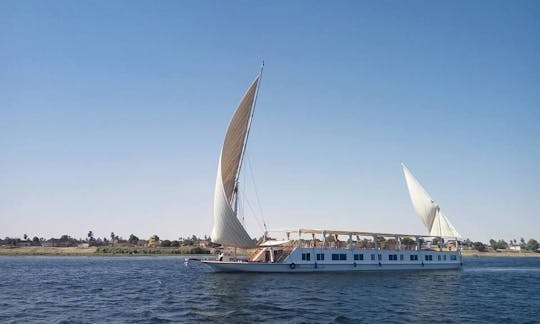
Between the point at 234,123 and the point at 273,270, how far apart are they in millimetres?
19655

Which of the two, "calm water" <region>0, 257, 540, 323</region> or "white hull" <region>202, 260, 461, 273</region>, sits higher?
"white hull" <region>202, 260, 461, 273</region>

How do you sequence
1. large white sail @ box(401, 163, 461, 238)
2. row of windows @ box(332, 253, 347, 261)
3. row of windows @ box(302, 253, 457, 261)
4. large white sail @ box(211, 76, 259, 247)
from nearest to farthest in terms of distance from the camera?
1. large white sail @ box(211, 76, 259, 247)
2. row of windows @ box(302, 253, 457, 261)
3. row of windows @ box(332, 253, 347, 261)
4. large white sail @ box(401, 163, 461, 238)

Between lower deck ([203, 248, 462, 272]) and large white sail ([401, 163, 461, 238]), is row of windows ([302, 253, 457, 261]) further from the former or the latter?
large white sail ([401, 163, 461, 238])

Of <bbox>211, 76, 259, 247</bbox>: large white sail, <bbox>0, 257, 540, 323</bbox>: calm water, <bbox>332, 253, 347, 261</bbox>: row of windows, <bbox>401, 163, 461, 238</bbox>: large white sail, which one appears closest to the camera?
<bbox>0, 257, 540, 323</bbox>: calm water

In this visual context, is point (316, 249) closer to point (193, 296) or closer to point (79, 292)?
point (193, 296)

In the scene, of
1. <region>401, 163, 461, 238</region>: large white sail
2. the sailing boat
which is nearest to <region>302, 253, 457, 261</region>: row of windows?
the sailing boat

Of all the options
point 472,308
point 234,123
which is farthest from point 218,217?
point 472,308

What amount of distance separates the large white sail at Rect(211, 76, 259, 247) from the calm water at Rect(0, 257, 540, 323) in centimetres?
480

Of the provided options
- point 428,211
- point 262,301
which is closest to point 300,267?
point 262,301

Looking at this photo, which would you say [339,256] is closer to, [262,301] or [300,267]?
[300,267]

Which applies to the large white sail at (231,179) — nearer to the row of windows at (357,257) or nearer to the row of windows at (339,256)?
the row of windows at (357,257)

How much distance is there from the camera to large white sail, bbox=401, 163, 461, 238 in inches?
3504

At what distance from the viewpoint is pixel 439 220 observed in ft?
294

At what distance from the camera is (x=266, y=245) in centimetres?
6156
